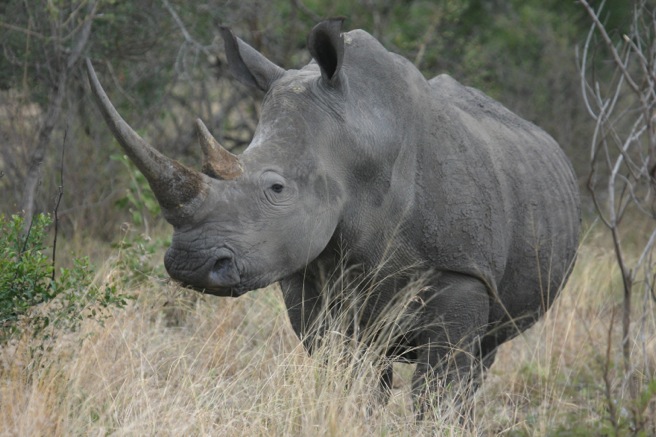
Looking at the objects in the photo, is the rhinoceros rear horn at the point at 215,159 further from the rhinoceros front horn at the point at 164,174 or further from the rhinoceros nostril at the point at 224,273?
the rhinoceros nostril at the point at 224,273

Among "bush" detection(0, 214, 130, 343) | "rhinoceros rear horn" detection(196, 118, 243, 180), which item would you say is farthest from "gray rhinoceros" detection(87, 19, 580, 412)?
"bush" detection(0, 214, 130, 343)

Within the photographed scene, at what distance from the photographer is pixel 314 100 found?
15.5 ft

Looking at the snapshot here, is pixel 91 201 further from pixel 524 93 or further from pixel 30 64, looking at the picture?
pixel 524 93

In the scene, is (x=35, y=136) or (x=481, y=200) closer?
(x=481, y=200)

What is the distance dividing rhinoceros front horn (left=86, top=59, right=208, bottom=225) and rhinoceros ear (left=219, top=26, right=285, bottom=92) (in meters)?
1.02

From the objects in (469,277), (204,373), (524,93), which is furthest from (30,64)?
(524,93)

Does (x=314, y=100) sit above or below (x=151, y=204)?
above

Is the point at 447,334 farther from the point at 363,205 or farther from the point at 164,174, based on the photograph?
the point at 164,174

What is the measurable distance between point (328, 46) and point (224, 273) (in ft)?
3.67

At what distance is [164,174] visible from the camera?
163 inches

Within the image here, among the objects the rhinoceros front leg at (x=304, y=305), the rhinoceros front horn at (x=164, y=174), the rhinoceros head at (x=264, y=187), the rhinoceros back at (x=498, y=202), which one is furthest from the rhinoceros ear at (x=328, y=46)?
the rhinoceros front leg at (x=304, y=305)

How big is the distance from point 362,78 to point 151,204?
291cm

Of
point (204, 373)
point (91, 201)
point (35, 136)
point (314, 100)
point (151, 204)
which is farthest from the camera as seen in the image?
point (91, 201)

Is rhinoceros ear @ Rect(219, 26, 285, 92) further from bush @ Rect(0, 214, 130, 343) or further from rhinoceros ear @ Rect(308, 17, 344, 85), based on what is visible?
bush @ Rect(0, 214, 130, 343)
